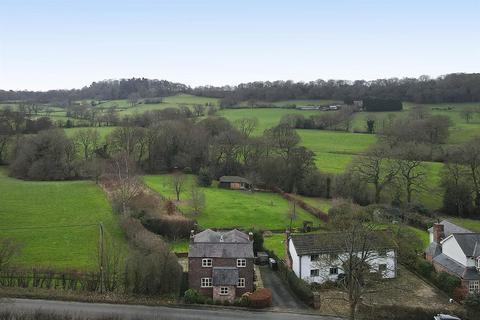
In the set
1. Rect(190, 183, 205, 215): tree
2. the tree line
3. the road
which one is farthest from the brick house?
the tree line

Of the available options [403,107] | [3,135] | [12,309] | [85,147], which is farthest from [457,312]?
[403,107]

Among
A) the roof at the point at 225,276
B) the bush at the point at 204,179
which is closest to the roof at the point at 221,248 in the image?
the roof at the point at 225,276

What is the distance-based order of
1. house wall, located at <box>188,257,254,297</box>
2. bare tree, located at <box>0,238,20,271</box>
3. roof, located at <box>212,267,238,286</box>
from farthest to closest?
house wall, located at <box>188,257,254,297</box> < roof, located at <box>212,267,238,286</box> < bare tree, located at <box>0,238,20,271</box>

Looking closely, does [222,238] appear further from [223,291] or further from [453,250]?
[453,250]

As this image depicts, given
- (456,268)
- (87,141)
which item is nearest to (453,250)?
(456,268)

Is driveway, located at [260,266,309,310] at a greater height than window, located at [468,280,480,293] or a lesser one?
lesser

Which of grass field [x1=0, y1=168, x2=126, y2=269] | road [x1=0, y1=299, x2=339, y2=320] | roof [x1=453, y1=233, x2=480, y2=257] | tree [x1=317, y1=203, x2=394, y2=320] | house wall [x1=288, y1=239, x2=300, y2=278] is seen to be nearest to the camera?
road [x1=0, y1=299, x2=339, y2=320]

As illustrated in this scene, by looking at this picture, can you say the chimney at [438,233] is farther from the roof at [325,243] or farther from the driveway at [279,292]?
the driveway at [279,292]

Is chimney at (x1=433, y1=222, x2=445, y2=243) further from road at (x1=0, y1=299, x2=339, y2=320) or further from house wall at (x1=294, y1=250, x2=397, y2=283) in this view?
road at (x1=0, y1=299, x2=339, y2=320)
